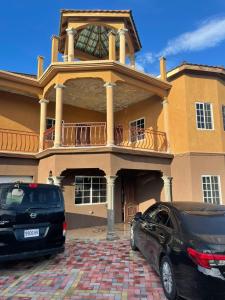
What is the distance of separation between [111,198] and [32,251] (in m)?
4.29

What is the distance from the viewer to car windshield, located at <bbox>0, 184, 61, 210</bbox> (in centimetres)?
555

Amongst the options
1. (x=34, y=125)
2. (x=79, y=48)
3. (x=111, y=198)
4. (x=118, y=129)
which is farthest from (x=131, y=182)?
(x=79, y=48)

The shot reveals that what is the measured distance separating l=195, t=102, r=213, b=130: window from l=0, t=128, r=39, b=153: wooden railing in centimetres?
769

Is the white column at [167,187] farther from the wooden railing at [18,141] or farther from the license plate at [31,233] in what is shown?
the license plate at [31,233]

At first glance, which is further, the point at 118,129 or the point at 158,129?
the point at 118,129

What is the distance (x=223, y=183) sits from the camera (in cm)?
1127

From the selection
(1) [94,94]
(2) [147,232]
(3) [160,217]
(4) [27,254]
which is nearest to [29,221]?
(4) [27,254]

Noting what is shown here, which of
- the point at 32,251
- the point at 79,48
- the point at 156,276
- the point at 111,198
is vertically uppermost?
the point at 79,48

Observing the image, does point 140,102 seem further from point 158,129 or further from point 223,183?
point 223,183

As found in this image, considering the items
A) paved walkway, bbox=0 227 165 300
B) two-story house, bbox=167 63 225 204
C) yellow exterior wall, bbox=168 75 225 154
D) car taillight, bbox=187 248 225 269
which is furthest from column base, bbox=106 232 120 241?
car taillight, bbox=187 248 225 269

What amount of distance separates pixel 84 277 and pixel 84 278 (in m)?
0.06

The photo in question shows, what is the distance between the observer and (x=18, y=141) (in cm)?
1202

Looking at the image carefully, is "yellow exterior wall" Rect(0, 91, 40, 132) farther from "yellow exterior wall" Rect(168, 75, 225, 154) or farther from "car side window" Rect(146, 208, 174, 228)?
"car side window" Rect(146, 208, 174, 228)

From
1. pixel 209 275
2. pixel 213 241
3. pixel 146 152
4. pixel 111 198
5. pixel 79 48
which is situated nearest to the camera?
pixel 209 275
